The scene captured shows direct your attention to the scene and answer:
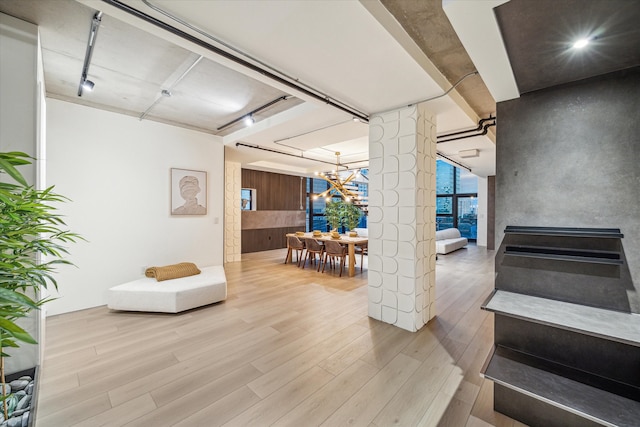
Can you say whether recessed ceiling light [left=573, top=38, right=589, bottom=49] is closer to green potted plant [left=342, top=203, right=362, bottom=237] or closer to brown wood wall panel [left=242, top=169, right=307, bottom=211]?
green potted plant [left=342, top=203, right=362, bottom=237]

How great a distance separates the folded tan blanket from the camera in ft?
12.1

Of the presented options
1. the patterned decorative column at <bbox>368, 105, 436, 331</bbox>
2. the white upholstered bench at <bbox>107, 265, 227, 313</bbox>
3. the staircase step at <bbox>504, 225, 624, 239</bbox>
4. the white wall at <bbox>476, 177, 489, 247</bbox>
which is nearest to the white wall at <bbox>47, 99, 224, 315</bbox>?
the white upholstered bench at <bbox>107, 265, 227, 313</bbox>

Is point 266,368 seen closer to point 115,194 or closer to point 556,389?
point 556,389

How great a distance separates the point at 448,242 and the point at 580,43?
7479mm

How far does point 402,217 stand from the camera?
9.92 ft

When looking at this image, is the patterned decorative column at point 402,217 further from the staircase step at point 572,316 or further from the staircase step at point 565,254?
the staircase step at point 572,316

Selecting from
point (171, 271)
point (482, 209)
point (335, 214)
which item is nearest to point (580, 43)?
point (171, 271)

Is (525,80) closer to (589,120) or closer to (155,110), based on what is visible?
(589,120)

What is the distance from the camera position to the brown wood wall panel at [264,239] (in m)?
8.35

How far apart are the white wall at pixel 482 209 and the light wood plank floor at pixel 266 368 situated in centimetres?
700

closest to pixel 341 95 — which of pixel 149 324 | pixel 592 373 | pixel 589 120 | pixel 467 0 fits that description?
pixel 467 0

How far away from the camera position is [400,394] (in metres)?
1.94

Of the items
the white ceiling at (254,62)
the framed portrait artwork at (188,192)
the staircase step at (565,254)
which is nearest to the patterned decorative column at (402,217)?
the white ceiling at (254,62)

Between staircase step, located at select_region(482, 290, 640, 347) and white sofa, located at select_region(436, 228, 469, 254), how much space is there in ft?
20.8
